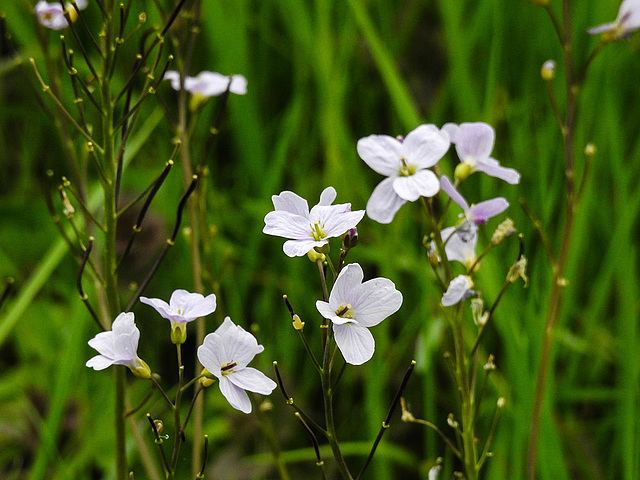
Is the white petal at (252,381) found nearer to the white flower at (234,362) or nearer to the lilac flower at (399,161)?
the white flower at (234,362)

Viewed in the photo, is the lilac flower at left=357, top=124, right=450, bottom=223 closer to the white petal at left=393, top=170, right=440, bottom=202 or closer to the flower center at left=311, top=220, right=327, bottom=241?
the white petal at left=393, top=170, right=440, bottom=202

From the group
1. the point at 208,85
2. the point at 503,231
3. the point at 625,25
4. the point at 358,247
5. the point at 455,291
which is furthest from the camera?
the point at 358,247

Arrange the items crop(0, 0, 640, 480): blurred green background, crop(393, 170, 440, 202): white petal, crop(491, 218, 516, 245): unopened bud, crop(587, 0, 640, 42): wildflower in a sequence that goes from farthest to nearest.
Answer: crop(0, 0, 640, 480): blurred green background → crop(587, 0, 640, 42): wildflower → crop(491, 218, 516, 245): unopened bud → crop(393, 170, 440, 202): white petal

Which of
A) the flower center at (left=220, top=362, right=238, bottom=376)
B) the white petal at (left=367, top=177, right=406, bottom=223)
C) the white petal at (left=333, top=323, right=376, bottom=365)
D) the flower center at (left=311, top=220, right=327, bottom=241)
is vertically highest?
the flower center at (left=311, top=220, right=327, bottom=241)

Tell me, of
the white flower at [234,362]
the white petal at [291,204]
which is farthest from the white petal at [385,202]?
the white flower at [234,362]

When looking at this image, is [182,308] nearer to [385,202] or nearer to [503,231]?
[385,202]

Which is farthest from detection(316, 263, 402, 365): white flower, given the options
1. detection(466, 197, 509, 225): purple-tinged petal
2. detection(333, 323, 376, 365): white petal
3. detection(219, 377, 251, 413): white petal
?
detection(466, 197, 509, 225): purple-tinged petal

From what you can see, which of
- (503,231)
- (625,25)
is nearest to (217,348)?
(503,231)
